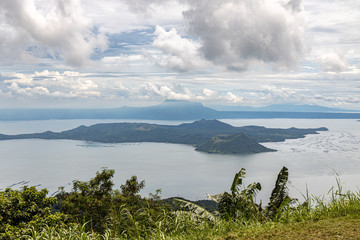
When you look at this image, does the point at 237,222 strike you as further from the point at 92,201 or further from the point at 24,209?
the point at 92,201

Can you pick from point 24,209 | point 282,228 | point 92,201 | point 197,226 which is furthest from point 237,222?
point 92,201

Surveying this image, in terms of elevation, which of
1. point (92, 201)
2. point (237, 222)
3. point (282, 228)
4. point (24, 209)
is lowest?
point (92, 201)

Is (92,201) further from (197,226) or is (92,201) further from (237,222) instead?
(237,222)

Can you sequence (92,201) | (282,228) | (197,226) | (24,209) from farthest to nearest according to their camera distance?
(92,201), (24,209), (197,226), (282,228)

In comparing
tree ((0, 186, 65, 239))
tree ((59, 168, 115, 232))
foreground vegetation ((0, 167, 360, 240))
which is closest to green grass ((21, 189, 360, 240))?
foreground vegetation ((0, 167, 360, 240))

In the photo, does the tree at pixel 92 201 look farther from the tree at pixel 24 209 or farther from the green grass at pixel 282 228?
the green grass at pixel 282 228

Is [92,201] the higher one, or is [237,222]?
[237,222]

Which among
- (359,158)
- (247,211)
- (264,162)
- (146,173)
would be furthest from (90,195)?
(359,158)

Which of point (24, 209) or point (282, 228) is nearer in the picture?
point (282, 228)

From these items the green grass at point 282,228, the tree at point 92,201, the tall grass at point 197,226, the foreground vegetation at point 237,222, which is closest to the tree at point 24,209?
the foreground vegetation at point 237,222

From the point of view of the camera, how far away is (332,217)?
22.8 ft

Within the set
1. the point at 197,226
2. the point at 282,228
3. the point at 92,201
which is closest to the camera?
the point at 282,228

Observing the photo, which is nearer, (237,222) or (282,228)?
(282,228)

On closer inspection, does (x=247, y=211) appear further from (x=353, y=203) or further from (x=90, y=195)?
(x=90, y=195)
